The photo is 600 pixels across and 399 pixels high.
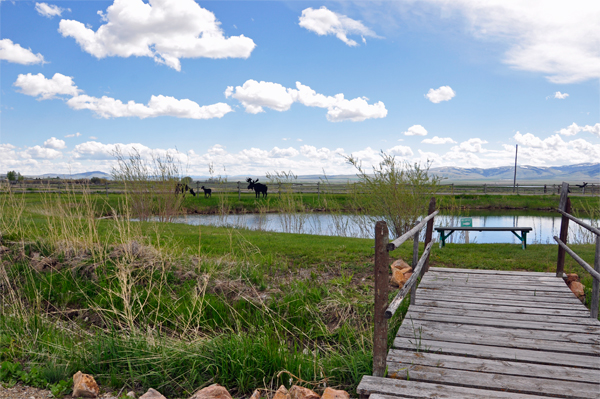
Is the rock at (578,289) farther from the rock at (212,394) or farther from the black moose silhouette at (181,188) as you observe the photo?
the black moose silhouette at (181,188)

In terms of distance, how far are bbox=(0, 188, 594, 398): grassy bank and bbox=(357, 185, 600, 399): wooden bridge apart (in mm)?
409

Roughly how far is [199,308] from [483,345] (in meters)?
2.97

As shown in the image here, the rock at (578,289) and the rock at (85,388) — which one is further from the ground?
the rock at (578,289)

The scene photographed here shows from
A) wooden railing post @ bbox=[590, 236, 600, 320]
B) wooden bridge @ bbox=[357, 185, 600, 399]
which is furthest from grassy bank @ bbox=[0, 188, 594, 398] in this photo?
wooden railing post @ bbox=[590, 236, 600, 320]

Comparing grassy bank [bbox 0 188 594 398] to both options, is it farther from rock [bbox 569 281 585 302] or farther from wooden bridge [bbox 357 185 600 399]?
rock [bbox 569 281 585 302]

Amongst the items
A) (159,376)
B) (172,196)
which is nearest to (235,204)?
(172,196)

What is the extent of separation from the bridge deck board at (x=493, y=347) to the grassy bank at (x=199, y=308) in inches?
18.3

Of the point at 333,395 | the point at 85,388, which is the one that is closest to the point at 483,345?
the point at 333,395

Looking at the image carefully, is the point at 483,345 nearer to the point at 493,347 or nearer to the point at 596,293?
the point at 493,347

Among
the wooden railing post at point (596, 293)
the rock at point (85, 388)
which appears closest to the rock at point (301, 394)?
the rock at point (85, 388)

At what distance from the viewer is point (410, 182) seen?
1080 cm

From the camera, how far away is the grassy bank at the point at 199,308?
153 inches

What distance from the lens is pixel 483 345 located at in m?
3.75

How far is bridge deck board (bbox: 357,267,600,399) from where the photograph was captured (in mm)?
3018
